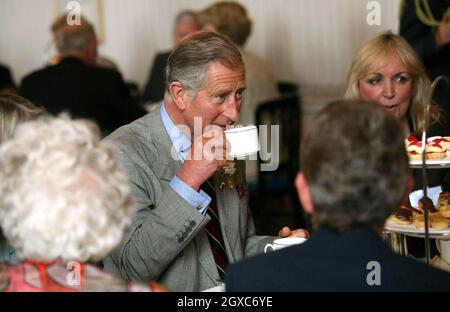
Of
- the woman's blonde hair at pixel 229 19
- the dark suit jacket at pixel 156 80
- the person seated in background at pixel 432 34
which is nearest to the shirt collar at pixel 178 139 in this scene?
the person seated in background at pixel 432 34

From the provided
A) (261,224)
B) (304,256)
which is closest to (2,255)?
(304,256)

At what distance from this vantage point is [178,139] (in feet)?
9.02

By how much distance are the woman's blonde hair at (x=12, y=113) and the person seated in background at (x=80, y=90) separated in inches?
85.1

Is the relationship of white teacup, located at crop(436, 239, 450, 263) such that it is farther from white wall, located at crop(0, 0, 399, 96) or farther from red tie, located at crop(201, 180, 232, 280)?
white wall, located at crop(0, 0, 399, 96)

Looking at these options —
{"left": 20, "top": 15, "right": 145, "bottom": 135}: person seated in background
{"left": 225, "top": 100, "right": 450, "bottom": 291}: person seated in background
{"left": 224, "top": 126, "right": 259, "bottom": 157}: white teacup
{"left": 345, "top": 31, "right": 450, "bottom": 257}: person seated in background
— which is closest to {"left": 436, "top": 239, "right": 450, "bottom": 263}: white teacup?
{"left": 345, "top": 31, "right": 450, "bottom": 257}: person seated in background

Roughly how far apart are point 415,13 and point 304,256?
9.57 ft

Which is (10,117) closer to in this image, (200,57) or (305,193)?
(200,57)

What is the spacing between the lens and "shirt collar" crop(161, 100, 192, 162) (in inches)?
108

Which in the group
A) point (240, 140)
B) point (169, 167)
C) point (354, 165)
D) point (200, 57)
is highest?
point (200, 57)

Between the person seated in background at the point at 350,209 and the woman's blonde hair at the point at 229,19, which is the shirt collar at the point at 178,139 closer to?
the person seated in background at the point at 350,209

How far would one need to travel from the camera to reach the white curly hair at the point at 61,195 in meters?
1.73

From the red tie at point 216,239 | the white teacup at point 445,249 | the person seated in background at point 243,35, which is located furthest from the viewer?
the person seated in background at point 243,35

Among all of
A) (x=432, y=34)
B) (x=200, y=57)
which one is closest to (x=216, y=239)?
(x=200, y=57)

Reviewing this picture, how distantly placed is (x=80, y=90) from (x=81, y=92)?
0.6 inches
